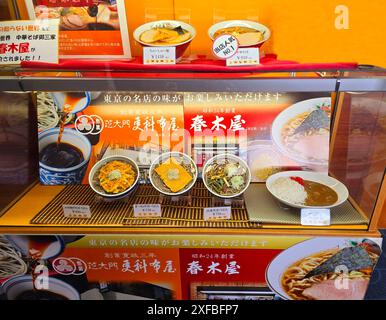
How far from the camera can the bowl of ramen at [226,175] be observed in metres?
1.95

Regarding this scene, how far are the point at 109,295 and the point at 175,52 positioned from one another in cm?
141

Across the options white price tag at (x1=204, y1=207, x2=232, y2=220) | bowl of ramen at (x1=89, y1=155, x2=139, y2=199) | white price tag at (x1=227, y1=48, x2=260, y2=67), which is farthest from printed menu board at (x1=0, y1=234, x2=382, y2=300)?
white price tag at (x1=227, y1=48, x2=260, y2=67)

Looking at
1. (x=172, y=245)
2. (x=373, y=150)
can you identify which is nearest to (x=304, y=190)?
(x=373, y=150)

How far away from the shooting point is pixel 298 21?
7.04ft

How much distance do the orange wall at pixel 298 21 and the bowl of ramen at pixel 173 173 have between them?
728mm

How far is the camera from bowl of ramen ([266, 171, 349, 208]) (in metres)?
1.88

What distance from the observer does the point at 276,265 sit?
184 centimetres

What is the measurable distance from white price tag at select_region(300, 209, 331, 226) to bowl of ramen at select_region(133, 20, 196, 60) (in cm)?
108

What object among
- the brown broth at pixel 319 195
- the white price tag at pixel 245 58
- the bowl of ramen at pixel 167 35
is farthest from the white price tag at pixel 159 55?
the brown broth at pixel 319 195

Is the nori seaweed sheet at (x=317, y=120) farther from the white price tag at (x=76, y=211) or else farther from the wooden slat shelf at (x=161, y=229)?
the white price tag at (x=76, y=211)

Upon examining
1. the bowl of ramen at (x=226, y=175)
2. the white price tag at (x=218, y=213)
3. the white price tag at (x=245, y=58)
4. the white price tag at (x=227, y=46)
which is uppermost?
the white price tag at (x=227, y=46)

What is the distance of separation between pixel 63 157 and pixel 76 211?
1.55 feet

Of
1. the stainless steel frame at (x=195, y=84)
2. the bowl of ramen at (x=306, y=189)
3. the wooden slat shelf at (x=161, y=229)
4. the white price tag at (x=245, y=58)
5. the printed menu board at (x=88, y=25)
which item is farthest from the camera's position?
the printed menu board at (x=88, y=25)

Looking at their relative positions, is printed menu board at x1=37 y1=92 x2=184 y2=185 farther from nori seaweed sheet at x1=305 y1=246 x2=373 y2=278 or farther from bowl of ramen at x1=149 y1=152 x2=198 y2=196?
nori seaweed sheet at x1=305 y1=246 x2=373 y2=278
